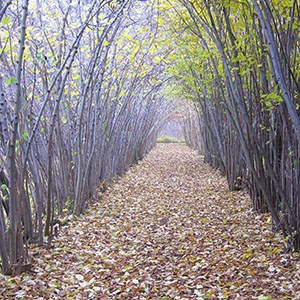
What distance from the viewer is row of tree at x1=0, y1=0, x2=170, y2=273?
3.34 metres

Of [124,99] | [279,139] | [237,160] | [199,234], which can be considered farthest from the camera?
[124,99]

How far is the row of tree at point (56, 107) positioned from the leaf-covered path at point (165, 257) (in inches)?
12.5

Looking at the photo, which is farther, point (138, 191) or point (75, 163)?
point (138, 191)

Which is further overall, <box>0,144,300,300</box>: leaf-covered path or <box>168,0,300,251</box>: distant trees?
<box>168,0,300,251</box>: distant trees

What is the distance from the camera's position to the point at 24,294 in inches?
114

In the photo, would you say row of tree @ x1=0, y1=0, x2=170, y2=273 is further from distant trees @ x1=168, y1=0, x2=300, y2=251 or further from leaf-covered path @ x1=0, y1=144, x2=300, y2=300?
distant trees @ x1=168, y1=0, x2=300, y2=251

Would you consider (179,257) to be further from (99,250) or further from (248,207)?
(248,207)

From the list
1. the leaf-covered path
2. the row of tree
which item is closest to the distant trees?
the leaf-covered path

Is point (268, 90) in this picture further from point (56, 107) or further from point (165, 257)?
point (56, 107)

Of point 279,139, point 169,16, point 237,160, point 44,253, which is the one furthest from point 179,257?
point 169,16

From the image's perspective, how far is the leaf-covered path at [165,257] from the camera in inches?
120

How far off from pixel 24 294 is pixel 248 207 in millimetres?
3465

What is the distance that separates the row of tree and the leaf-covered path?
32cm

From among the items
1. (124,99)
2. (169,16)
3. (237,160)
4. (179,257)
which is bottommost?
(179,257)
